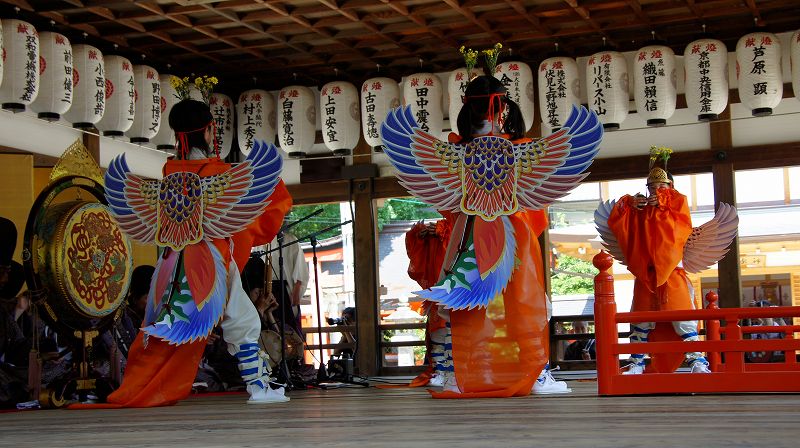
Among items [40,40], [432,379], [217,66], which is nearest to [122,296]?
[432,379]

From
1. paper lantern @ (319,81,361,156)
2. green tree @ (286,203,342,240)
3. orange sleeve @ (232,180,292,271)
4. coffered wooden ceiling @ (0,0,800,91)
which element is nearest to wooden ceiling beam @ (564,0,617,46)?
coffered wooden ceiling @ (0,0,800,91)

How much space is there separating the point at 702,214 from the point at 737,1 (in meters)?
2.70

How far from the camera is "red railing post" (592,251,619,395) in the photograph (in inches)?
211

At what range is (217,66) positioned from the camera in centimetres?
Result: 1120

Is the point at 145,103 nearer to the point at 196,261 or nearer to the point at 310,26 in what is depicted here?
the point at 310,26

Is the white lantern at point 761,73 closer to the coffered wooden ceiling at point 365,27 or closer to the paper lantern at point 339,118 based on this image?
the coffered wooden ceiling at point 365,27

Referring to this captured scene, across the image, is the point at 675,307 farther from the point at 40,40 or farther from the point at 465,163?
the point at 40,40

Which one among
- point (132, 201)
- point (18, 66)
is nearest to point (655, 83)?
point (132, 201)

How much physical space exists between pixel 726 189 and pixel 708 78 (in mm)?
1285

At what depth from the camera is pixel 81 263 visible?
666 centimetres

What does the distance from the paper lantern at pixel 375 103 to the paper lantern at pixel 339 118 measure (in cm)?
17

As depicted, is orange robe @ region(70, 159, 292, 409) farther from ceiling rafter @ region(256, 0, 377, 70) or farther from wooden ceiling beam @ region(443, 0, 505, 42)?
wooden ceiling beam @ region(443, 0, 505, 42)

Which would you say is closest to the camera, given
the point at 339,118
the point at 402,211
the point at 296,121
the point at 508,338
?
the point at 508,338

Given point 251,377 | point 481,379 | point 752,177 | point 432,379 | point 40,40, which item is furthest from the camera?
point 752,177
